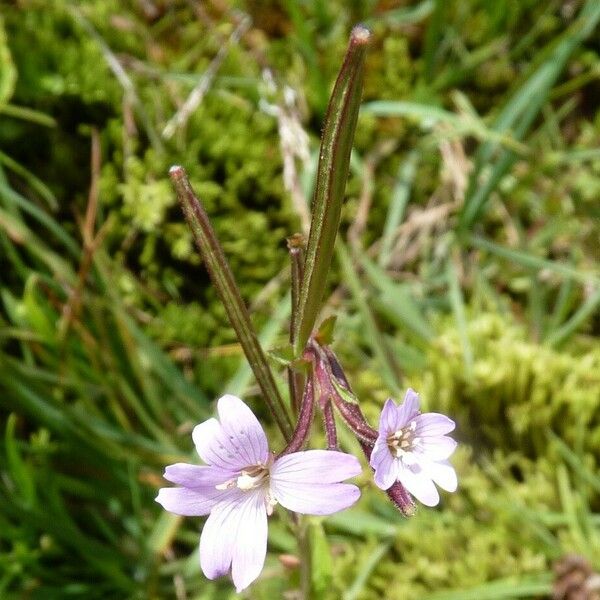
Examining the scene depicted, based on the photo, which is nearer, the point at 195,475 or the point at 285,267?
the point at 195,475

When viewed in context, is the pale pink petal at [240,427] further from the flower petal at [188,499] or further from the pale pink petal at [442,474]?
the pale pink petal at [442,474]

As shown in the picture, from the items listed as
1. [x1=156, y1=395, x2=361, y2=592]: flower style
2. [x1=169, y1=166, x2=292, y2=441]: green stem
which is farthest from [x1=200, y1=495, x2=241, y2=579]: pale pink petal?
[x1=169, y1=166, x2=292, y2=441]: green stem

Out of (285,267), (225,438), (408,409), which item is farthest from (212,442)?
(285,267)

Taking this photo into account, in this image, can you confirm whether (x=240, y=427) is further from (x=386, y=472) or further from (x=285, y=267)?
(x=285, y=267)

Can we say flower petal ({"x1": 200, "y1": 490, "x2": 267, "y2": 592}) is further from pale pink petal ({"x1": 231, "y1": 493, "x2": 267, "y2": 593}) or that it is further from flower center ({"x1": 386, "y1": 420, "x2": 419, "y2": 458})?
flower center ({"x1": 386, "y1": 420, "x2": 419, "y2": 458})

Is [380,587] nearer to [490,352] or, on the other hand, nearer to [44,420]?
[490,352]

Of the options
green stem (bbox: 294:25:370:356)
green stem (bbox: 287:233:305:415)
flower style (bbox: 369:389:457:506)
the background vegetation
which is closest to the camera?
green stem (bbox: 294:25:370:356)

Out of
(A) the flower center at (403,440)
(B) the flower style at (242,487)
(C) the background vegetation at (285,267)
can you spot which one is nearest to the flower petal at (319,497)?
(B) the flower style at (242,487)

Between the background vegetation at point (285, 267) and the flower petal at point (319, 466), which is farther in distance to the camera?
the background vegetation at point (285, 267)
